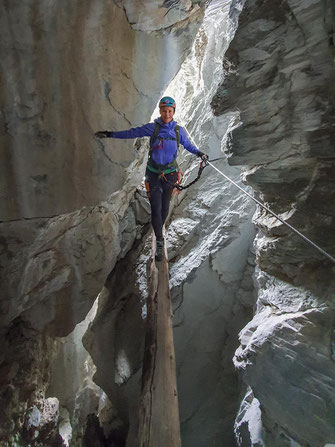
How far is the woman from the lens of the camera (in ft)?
14.2

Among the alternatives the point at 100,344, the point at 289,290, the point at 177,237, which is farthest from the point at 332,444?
the point at 100,344

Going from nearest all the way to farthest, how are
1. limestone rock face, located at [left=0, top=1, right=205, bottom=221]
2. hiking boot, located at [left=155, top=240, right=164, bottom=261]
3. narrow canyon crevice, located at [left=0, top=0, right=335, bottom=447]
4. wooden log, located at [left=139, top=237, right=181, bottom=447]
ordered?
wooden log, located at [left=139, top=237, right=181, bottom=447] < narrow canyon crevice, located at [left=0, top=0, right=335, bottom=447] < limestone rock face, located at [left=0, top=1, right=205, bottom=221] < hiking boot, located at [left=155, top=240, right=164, bottom=261]

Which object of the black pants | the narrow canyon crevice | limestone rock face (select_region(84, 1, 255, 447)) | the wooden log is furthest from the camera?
limestone rock face (select_region(84, 1, 255, 447))

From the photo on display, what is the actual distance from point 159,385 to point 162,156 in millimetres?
3312

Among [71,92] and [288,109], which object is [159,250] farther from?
[288,109]

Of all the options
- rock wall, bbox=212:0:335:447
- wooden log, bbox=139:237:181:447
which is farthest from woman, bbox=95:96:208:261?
wooden log, bbox=139:237:181:447

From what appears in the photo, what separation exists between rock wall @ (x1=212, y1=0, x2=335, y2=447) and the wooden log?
4.09 ft

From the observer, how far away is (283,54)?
295 centimetres

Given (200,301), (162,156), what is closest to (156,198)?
(162,156)

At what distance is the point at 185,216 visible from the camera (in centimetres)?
707

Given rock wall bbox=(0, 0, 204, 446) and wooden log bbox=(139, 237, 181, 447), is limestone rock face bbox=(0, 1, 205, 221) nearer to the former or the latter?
rock wall bbox=(0, 0, 204, 446)

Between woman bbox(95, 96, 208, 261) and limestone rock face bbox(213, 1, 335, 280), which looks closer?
limestone rock face bbox(213, 1, 335, 280)

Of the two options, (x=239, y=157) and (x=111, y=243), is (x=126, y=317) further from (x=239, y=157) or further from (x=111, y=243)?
(x=239, y=157)

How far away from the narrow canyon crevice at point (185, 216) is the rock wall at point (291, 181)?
0.05 ft
